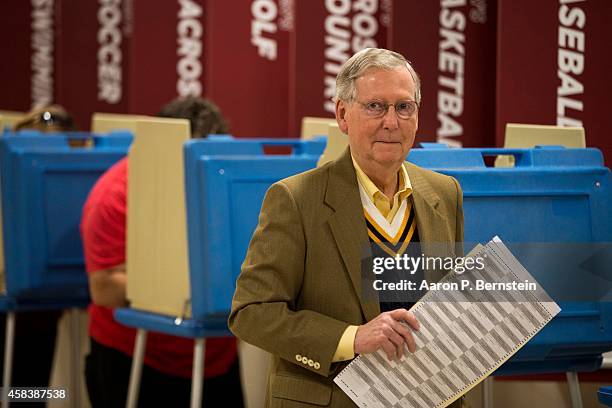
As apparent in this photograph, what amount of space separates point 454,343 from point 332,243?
347 mm

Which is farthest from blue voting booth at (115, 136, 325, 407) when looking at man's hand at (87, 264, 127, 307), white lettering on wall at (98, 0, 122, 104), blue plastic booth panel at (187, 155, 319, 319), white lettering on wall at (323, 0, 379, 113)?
white lettering on wall at (98, 0, 122, 104)

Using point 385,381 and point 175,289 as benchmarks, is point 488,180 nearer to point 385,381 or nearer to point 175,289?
point 385,381

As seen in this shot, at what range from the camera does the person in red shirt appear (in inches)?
193

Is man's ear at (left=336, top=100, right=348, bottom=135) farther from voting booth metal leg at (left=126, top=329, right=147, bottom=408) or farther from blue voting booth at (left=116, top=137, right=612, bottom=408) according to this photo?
voting booth metal leg at (left=126, top=329, right=147, bottom=408)

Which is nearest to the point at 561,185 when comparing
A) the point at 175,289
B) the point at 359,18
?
the point at 175,289

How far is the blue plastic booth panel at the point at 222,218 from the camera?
404 centimetres

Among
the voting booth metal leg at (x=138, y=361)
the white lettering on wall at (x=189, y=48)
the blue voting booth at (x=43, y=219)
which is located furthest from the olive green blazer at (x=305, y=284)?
the white lettering on wall at (x=189, y=48)

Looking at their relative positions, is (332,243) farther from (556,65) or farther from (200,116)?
(200,116)

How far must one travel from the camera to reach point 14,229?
17.3ft

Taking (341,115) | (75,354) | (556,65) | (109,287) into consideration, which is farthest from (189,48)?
(341,115)

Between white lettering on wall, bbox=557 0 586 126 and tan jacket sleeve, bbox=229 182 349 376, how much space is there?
125 cm

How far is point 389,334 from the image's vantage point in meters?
2.56

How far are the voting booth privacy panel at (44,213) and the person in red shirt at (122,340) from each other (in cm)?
25

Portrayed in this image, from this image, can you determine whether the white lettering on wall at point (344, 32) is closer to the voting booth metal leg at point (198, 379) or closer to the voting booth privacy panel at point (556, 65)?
the voting booth metal leg at point (198, 379)
